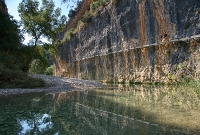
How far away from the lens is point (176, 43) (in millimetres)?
14438

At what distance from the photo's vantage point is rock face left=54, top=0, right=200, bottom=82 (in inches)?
540

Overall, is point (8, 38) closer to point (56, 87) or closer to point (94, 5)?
point (56, 87)

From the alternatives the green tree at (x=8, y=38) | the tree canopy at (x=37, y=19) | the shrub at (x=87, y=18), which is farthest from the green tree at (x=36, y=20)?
the green tree at (x=8, y=38)

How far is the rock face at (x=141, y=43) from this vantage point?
45.0 feet

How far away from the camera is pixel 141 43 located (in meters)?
17.6

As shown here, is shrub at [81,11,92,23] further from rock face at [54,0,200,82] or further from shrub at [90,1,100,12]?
shrub at [90,1,100,12]

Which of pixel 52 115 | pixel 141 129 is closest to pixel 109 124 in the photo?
pixel 141 129

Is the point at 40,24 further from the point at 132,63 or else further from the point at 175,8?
the point at 175,8

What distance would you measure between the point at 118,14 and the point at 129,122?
1780 cm

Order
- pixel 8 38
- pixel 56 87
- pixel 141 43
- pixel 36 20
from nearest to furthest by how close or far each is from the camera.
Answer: pixel 56 87, pixel 8 38, pixel 141 43, pixel 36 20

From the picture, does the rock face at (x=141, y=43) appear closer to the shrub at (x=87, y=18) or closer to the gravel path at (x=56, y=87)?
the shrub at (x=87, y=18)

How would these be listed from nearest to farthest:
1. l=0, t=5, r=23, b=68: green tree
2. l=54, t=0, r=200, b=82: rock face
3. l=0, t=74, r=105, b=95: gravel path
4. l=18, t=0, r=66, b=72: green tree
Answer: l=0, t=74, r=105, b=95: gravel path < l=54, t=0, r=200, b=82: rock face < l=0, t=5, r=23, b=68: green tree < l=18, t=0, r=66, b=72: green tree

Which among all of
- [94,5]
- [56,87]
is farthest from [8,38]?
[94,5]

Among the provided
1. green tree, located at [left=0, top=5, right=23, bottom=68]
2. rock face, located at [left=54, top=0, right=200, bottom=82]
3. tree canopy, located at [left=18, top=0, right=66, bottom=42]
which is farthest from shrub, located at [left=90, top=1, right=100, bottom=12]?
green tree, located at [left=0, top=5, right=23, bottom=68]
